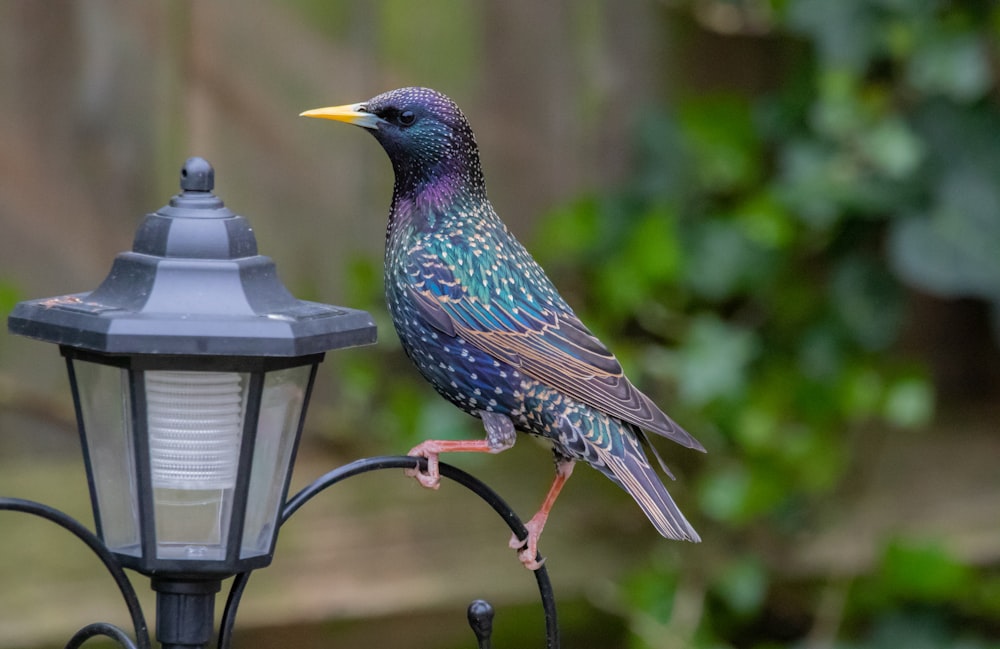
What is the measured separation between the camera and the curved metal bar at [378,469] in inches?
59.6

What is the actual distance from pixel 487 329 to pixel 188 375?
0.67 metres

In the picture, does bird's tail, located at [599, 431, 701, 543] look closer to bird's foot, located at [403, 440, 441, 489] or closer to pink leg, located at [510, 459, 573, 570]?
pink leg, located at [510, 459, 573, 570]

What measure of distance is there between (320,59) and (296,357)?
1.83 m

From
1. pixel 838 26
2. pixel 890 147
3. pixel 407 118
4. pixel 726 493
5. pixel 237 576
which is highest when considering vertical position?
pixel 838 26

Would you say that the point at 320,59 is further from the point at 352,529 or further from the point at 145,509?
the point at 145,509

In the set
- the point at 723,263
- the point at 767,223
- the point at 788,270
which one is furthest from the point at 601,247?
the point at 788,270

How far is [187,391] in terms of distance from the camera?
141 cm

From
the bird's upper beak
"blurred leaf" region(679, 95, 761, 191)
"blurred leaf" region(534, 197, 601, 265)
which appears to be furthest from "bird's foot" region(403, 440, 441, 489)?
"blurred leaf" region(679, 95, 761, 191)

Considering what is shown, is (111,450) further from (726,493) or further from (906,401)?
(906,401)

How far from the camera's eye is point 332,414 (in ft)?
10.6

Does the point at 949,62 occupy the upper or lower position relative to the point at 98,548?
upper

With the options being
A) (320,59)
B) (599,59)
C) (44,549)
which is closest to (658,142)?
(599,59)

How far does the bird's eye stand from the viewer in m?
2.00

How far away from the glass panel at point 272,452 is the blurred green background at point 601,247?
1.60 m
